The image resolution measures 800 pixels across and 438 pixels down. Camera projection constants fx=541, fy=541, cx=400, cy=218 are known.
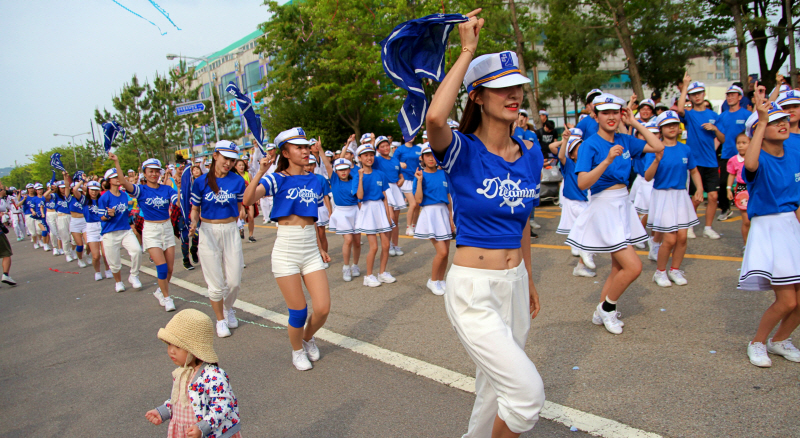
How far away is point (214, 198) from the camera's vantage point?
20.9 feet

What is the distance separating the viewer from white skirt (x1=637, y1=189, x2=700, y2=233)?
6.27 metres

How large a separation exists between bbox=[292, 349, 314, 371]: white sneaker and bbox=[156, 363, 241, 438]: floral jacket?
2256 mm

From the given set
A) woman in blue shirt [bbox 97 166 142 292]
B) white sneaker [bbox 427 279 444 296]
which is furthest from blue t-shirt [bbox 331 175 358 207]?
woman in blue shirt [bbox 97 166 142 292]

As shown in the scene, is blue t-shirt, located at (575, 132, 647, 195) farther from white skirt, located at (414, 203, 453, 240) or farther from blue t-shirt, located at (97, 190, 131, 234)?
blue t-shirt, located at (97, 190, 131, 234)

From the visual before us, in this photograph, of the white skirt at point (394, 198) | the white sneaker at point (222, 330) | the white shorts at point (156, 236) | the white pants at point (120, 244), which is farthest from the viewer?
the white skirt at point (394, 198)

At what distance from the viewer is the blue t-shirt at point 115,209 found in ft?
29.9

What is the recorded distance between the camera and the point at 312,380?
462cm

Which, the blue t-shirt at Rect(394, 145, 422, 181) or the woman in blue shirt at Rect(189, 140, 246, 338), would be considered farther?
the blue t-shirt at Rect(394, 145, 422, 181)

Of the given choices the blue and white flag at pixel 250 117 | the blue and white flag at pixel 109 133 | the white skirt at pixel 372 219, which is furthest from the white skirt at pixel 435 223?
the blue and white flag at pixel 109 133

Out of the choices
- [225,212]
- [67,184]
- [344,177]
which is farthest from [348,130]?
[225,212]

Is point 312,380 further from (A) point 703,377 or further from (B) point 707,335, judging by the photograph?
(B) point 707,335

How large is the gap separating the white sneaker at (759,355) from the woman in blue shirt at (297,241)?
11.1ft

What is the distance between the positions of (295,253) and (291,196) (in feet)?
1.82

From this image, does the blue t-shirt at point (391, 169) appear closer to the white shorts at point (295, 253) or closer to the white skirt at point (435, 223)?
the white skirt at point (435, 223)
